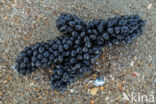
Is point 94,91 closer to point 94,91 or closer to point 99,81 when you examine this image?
point 94,91

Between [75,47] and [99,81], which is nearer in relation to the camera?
[75,47]

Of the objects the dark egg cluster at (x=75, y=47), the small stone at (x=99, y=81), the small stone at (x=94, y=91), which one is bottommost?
→ the small stone at (x=94, y=91)

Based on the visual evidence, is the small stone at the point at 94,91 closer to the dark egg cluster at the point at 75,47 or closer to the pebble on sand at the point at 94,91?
the pebble on sand at the point at 94,91

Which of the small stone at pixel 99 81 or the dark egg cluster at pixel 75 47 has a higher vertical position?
the dark egg cluster at pixel 75 47

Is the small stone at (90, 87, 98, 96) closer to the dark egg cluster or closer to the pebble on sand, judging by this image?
the pebble on sand

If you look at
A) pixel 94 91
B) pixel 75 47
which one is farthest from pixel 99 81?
pixel 75 47

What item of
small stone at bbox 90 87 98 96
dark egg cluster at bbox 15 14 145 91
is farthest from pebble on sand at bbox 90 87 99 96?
dark egg cluster at bbox 15 14 145 91

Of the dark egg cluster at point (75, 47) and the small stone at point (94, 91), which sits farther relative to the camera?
the small stone at point (94, 91)

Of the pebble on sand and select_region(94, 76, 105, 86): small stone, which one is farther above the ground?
select_region(94, 76, 105, 86): small stone

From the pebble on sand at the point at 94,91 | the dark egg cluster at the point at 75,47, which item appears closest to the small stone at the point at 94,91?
the pebble on sand at the point at 94,91

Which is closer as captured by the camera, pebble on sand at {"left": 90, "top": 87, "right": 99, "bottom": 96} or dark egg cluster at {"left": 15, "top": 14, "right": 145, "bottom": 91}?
dark egg cluster at {"left": 15, "top": 14, "right": 145, "bottom": 91}
